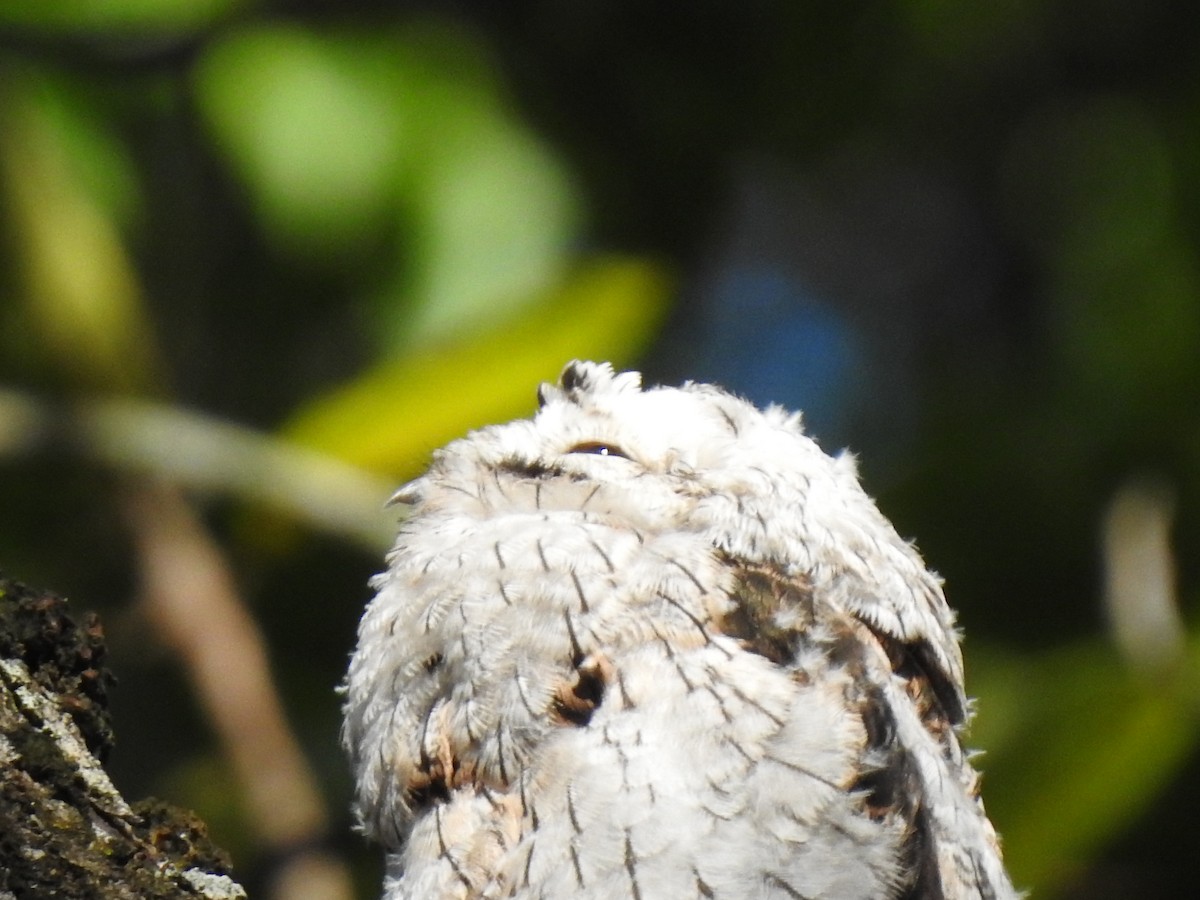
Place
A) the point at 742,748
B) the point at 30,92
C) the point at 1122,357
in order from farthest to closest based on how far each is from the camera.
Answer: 1. the point at 1122,357
2. the point at 30,92
3. the point at 742,748

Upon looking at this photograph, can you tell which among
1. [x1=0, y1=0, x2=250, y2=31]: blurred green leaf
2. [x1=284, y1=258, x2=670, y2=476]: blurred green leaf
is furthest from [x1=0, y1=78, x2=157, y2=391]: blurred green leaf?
[x1=284, y1=258, x2=670, y2=476]: blurred green leaf

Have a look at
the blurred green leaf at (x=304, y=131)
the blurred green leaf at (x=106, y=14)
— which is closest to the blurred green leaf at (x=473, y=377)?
the blurred green leaf at (x=304, y=131)

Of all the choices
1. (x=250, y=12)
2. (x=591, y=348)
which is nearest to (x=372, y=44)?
(x=250, y=12)

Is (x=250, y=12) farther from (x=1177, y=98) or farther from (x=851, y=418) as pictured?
(x=1177, y=98)

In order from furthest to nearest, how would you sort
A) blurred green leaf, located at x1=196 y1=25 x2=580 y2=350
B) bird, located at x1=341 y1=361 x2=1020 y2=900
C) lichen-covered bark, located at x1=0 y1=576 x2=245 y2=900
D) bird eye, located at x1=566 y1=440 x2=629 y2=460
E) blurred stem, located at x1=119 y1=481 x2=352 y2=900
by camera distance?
blurred green leaf, located at x1=196 y1=25 x2=580 y2=350 → blurred stem, located at x1=119 y1=481 x2=352 y2=900 → bird eye, located at x1=566 y1=440 x2=629 y2=460 → bird, located at x1=341 y1=361 x2=1020 y2=900 → lichen-covered bark, located at x1=0 y1=576 x2=245 y2=900

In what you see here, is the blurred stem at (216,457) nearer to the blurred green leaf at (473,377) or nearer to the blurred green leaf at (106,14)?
the blurred green leaf at (473,377)

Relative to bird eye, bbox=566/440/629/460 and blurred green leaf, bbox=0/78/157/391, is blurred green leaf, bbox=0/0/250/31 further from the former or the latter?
bird eye, bbox=566/440/629/460
